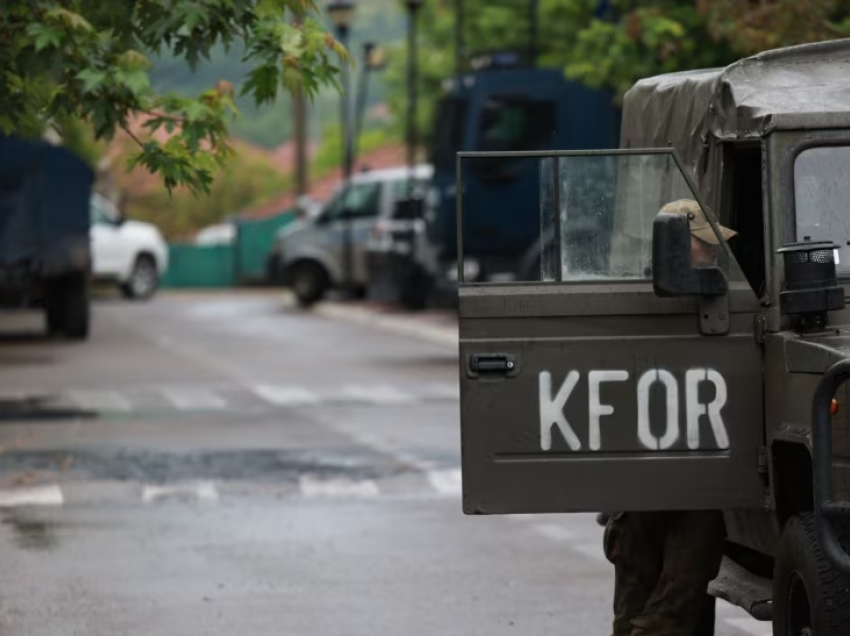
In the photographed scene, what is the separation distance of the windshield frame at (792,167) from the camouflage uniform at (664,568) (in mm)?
1031

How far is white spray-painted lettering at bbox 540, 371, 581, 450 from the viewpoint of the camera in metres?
6.84

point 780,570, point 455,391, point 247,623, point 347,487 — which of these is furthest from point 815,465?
point 455,391

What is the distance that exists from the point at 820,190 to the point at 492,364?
1201 mm

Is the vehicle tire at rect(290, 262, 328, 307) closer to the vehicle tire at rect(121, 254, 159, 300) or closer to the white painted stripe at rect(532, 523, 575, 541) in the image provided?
the vehicle tire at rect(121, 254, 159, 300)

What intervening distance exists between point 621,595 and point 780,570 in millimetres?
849

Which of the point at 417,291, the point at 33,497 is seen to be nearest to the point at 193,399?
the point at 33,497

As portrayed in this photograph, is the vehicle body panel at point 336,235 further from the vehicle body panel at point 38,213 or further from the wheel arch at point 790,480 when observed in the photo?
the wheel arch at point 790,480

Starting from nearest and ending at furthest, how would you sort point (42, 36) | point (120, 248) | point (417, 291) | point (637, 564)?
point (637, 564) < point (42, 36) < point (417, 291) < point (120, 248)

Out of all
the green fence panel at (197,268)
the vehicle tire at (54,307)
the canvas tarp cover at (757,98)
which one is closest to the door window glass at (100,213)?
the vehicle tire at (54,307)

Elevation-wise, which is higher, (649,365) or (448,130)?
(448,130)

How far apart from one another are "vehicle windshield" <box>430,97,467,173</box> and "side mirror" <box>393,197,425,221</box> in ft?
8.69

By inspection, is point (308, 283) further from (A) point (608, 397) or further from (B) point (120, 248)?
(A) point (608, 397)

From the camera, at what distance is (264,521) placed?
11992 millimetres

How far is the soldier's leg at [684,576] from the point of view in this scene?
709 centimetres
